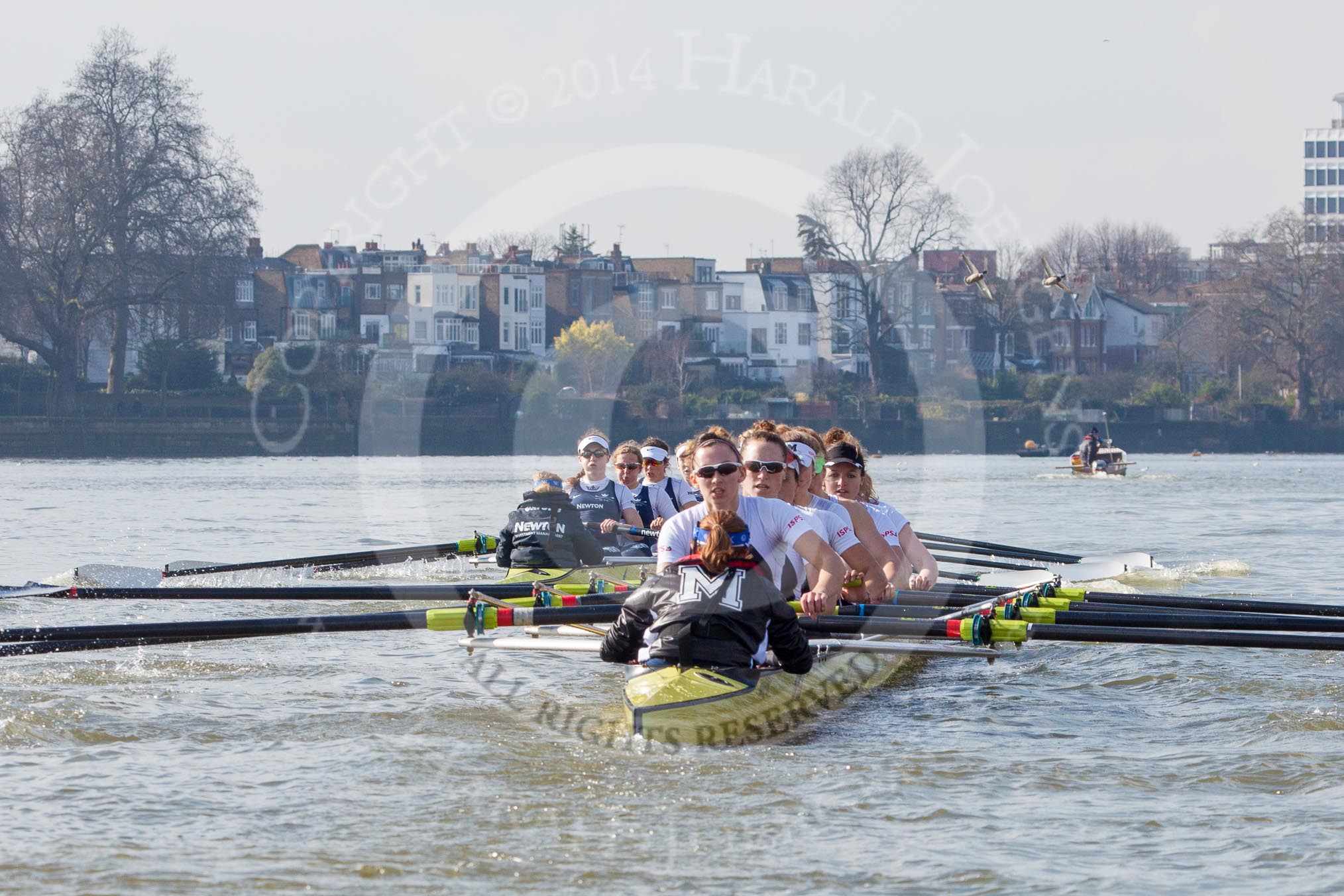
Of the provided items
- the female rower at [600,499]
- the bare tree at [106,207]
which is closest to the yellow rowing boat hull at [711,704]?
the female rower at [600,499]

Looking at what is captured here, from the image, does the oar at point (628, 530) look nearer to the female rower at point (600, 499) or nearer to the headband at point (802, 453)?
the female rower at point (600, 499)

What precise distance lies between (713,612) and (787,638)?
0.39m

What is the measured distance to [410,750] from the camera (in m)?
7.66

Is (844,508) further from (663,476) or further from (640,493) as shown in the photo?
(640,493)

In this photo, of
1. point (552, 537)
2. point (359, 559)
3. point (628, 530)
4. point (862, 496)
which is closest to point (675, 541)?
point (862, 496)

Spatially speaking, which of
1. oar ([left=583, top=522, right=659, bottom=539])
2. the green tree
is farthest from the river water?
the green tree

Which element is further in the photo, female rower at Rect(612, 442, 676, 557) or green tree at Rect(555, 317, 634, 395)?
green tree at Rect(555, 317, 634, 395)

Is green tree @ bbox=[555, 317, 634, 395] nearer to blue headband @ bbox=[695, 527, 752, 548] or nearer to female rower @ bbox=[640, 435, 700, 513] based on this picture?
female rower @ bbox=[640, 435, 700, 513]

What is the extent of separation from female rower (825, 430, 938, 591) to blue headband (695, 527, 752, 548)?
223 centimetres

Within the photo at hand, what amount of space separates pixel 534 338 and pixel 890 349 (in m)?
20.4

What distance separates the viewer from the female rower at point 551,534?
11633 millimetres

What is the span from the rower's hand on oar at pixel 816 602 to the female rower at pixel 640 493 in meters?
4.95

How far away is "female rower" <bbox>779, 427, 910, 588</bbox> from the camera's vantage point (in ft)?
30.9

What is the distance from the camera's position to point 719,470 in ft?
23.4
